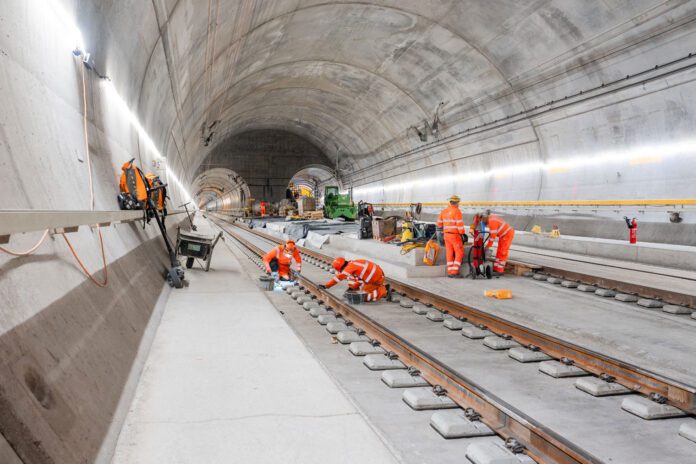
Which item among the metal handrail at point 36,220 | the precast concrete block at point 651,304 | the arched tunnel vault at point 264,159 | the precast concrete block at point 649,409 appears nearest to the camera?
the metal handrail at point 36,220

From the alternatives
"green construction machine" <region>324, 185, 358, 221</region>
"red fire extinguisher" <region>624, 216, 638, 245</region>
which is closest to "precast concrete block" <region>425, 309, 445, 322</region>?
"red fire extinguisher" <region>624, 216, 638, 245</region>

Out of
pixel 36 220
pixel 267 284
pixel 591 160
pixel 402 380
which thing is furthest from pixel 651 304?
pixel 591 160

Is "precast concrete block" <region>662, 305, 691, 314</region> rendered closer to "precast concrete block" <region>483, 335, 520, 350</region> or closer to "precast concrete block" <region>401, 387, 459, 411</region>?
"precast concrete block" <region>483, 335, 520, 350</region>

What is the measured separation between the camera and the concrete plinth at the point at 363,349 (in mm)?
4836

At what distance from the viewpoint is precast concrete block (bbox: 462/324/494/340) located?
5516 mm

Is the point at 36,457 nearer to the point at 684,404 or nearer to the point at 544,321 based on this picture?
the point at 684,404

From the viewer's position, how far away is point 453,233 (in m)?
9.43

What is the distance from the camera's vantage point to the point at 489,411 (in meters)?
3.30

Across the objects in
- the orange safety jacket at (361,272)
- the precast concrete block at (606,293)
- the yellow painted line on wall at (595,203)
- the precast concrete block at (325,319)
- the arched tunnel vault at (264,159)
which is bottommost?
the precast concrete block at (325,319)

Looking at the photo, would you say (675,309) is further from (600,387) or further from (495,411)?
(495,411)

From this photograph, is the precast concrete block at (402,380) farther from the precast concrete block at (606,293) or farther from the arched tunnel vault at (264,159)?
the arched tunnel vault at (264,159)

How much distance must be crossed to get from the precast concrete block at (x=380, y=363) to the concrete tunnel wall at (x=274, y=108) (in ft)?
6.45

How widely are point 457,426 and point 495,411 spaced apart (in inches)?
12.8

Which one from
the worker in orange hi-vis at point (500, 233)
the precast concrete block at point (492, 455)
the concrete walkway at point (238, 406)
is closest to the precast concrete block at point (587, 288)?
the worker in orange hi-vis at point (500, 233)
